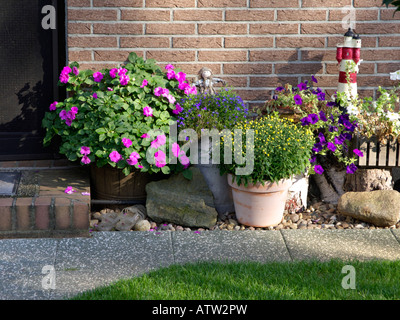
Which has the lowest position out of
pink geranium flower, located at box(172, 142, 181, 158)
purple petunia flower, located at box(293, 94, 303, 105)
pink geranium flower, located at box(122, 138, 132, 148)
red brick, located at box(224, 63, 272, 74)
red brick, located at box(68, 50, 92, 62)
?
pink geranium flower, located at box(172, 142, 181, 158)

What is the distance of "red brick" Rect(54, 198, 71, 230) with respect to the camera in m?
4.43

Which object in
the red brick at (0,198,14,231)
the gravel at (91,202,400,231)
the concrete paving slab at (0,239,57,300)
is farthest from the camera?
the gravel at (91,202,400,231)

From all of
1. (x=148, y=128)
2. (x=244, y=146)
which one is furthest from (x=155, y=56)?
(x=244, y=146)

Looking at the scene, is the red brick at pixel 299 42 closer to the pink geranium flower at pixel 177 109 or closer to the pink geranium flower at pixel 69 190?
the pink geranium flower at pixel 177 109

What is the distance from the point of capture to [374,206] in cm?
477

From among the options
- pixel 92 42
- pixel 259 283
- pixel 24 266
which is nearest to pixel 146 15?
pixel 92 42

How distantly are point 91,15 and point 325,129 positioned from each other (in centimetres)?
205

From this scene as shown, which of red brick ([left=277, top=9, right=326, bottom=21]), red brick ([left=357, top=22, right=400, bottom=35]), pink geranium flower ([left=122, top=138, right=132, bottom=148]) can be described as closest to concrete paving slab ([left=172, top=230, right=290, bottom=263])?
pink geranium flower ([left=122, top=138, right=132, bottom=148])

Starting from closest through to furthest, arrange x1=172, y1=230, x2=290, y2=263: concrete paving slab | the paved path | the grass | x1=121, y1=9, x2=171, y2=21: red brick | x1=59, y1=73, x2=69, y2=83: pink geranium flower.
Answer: the grass → the paved path → x1=172, y1=230, x2=290, y2=263: concrete paving slab → x1=59, y1=73, x2=69, y2=83: pink geranium flower → x1=121, y1=9, x2=171, y2=21: red brick

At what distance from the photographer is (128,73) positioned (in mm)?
4984

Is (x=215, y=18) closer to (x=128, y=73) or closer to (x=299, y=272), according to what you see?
(x=128, y=73)

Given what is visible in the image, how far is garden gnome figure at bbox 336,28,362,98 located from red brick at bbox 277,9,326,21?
11.0 inches

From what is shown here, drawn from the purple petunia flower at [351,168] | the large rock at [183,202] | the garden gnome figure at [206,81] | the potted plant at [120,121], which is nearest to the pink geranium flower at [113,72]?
the potted plant at [120,121]

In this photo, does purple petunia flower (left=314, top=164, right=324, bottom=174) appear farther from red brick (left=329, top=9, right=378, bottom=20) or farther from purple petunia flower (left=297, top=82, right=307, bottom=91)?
red brick (left=329, top=9, right=378, bottom=20)
